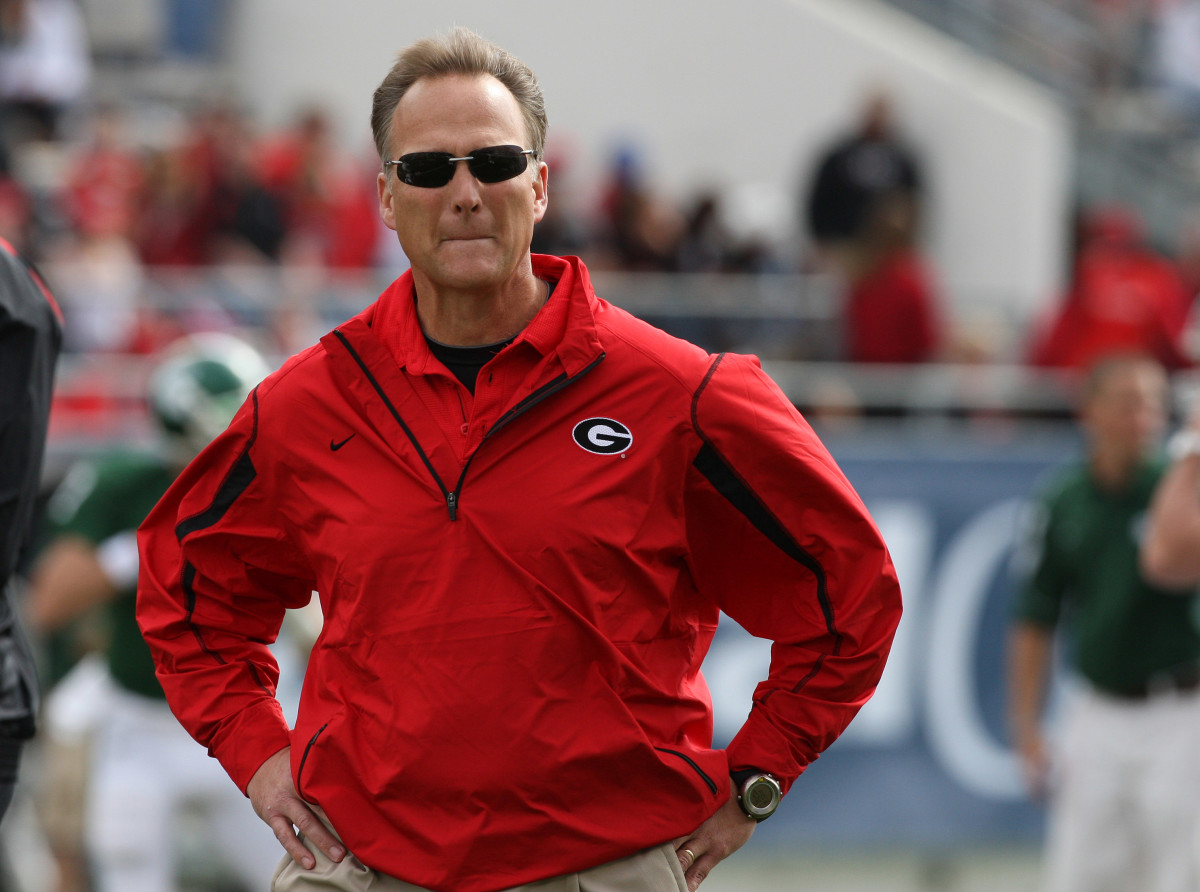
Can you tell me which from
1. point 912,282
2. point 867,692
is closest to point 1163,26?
point 912,282

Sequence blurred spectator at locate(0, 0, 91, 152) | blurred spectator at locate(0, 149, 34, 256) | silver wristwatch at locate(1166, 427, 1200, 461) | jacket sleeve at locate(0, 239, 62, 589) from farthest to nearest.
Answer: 1. blurred spectator at locate(0, 0, 91, 152)
2. blurred spectator at locate(0, 149, 34, 256)
3. silver wristwatch at locate(1166, 427, 1200, 461)
4. jacket sleeve at locate(0, 239, 62, 589)

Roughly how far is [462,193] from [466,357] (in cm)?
31

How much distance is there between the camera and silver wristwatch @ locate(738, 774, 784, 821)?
314 cm

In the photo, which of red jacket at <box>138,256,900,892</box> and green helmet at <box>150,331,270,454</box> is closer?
red jacket at <box>138,256,900,892</box>

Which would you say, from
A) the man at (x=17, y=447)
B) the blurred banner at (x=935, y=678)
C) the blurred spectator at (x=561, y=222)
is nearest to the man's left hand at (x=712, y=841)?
the man at (x=17, y=447)

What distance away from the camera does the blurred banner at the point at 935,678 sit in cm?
905

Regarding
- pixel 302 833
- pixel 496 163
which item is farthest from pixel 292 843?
pixel 496 163

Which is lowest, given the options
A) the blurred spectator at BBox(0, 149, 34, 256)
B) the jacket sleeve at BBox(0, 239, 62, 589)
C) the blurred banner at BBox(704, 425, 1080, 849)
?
the blurred banner at BBox(704, 425, 1080, 849)

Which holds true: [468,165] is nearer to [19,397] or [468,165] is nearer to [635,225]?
[19,397]

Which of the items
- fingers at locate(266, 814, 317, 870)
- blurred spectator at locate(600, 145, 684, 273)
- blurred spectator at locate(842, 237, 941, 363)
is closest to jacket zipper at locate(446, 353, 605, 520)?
fingers at locate(266, 814, 317, 870)

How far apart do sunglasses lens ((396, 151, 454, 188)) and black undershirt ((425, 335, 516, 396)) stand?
0.30m

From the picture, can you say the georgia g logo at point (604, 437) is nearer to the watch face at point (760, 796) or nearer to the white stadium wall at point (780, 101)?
the watch face at point (760, 796)

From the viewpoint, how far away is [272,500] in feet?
10.5

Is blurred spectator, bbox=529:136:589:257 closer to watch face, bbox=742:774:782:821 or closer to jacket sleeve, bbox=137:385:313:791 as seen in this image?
jacket sleeve, bbox=137:385:313:791
